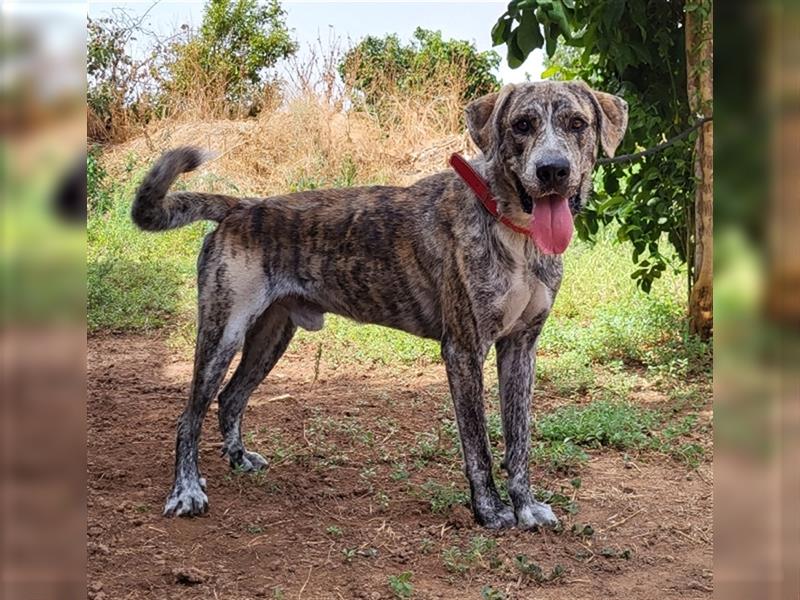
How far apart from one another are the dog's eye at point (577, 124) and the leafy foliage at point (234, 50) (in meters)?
12.3

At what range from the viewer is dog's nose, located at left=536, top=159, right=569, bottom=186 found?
3.67 meters

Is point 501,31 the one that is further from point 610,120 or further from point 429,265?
point 429,265

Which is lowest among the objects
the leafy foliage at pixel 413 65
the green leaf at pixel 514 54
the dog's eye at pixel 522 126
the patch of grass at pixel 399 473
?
the patch of grass at pixel 399 473

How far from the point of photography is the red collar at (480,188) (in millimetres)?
4031

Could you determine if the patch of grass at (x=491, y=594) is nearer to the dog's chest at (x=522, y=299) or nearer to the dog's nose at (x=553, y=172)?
the dog's chest at (x=522, y=299)

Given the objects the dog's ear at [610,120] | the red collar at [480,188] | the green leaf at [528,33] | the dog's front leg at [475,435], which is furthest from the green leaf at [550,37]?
the dog's front leg at [475,435]

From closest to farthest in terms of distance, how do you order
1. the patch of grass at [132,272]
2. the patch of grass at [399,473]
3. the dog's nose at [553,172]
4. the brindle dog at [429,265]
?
the dog's nose at [553,172] → the brindle dog at [429,265] → the patch of grass at [399,473] → the patch of grass at [132,272]

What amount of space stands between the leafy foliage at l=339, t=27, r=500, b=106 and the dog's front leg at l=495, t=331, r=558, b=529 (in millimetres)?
10427

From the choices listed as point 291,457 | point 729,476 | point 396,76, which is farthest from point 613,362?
point 396,76

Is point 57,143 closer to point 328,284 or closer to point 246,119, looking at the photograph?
point 328,284

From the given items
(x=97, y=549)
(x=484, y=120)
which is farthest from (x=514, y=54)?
(x=97, y=549)

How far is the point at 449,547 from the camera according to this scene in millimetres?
3926

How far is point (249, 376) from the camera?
Result: 16.3 ft

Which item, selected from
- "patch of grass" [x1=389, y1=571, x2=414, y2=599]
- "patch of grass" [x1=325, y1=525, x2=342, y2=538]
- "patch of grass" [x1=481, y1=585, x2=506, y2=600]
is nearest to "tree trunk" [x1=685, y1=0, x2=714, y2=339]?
"patch of grass" [x1=325, y1=525, x2=342, y2=538]
